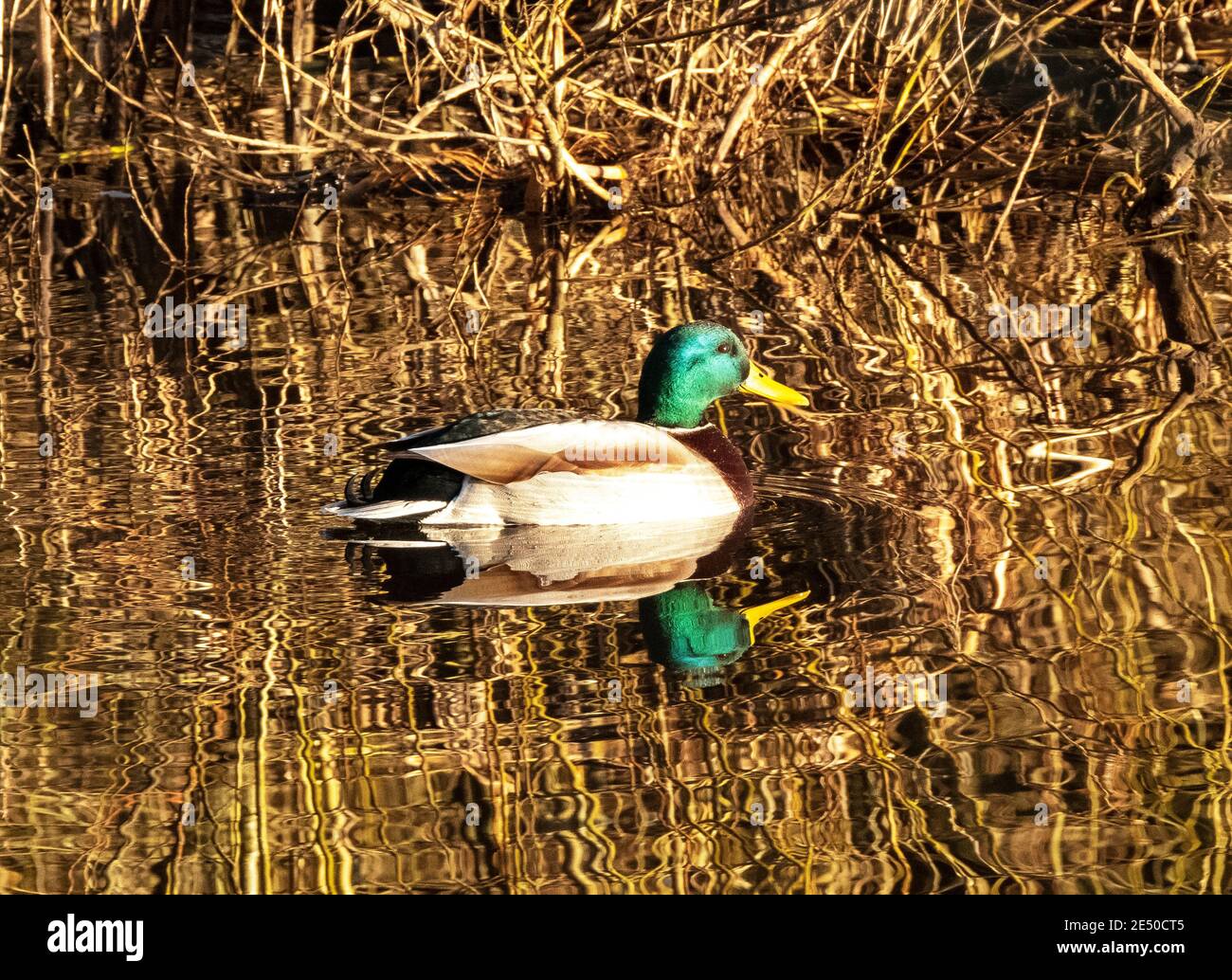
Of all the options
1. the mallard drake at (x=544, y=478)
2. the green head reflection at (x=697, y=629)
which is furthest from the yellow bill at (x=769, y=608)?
the mallard drake at (x=544, y=478)

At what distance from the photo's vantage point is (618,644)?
6184mm

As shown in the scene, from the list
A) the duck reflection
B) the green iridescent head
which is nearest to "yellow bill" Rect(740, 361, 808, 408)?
the green iridescent head

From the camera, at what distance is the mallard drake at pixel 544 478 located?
7293 mm

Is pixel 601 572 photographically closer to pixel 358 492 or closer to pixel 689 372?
pixel 358 492


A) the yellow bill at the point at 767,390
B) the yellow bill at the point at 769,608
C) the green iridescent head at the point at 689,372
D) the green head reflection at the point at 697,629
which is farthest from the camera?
the yellow bill at the point at 767,390

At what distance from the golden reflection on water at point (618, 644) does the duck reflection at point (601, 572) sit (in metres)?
0.02

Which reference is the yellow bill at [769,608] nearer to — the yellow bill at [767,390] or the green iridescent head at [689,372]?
the green iridescent head at [689,372]

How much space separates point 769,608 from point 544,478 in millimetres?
1235

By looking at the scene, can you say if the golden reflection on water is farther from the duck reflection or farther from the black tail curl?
the black tail curl

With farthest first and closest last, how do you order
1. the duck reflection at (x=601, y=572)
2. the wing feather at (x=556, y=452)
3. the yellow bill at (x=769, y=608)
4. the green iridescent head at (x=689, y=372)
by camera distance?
the green iridescent head at (x=689, y=372), the wing feather at (x=556, y=452), the yellow bill at (x=769, y=608), the duck reflection at (x=601, y=572)

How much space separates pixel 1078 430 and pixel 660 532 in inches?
76.8

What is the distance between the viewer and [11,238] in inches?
515

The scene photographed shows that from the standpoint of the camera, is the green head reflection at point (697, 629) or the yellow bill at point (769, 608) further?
the yellow bill at point (769, 608)

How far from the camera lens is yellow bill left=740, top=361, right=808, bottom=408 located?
801 centimetres
